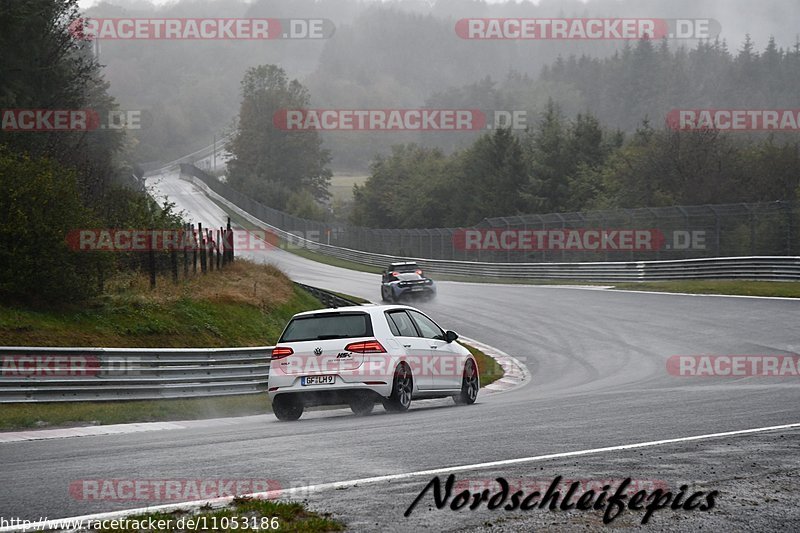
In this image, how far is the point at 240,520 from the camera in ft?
17.9

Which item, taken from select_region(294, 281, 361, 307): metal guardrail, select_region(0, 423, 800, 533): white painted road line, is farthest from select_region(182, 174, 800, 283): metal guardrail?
select_region(0, 423, 800, 533): white painted road line

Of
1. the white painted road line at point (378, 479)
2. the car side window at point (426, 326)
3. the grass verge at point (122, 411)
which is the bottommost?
the grass verge at point (122, 411)

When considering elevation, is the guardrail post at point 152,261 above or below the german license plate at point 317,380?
above

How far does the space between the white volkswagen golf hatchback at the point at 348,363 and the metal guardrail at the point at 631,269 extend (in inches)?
953

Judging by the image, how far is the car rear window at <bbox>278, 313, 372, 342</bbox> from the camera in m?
13.5

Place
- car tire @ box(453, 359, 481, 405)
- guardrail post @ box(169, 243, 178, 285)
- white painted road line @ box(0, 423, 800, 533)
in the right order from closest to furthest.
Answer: white painted road line @ box(0, 423, 800, 533)
car tire @ box(453, 359, 481, 405)
guardrail post @ box(169, 243, 178, 285)

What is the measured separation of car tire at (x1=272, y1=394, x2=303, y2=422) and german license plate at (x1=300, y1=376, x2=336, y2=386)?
389 mm

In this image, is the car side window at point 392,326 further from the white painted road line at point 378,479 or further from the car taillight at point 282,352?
the white painted road line at point 378,479

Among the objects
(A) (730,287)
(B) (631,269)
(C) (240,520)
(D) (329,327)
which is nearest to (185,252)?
(D) (329,327)

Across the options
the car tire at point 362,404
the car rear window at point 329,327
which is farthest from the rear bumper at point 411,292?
the car rear window at point 329,327

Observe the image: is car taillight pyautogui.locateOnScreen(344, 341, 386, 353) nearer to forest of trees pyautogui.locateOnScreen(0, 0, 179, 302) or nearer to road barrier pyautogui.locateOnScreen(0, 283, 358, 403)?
road barrier pyautogui.locateOnScreen(0, 283, 358, 403)

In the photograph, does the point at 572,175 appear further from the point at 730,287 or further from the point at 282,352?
the point at 282,352

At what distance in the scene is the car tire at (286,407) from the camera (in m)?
13.7

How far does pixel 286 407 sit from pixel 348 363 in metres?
1.26
